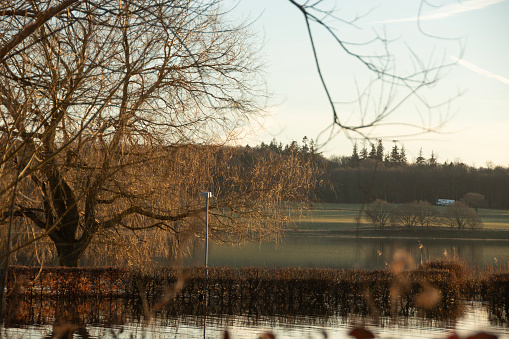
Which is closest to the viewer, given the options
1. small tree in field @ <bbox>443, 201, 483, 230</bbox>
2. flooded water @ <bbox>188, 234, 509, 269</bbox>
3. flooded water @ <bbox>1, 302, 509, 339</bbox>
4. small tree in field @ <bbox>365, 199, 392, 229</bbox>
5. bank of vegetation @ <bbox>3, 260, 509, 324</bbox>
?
small tree in field @ <bbox>365, 199, 392, 229</bbox>

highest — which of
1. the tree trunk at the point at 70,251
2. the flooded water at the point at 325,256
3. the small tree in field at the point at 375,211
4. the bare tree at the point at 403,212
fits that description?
the small tree in field at the point at 375,211

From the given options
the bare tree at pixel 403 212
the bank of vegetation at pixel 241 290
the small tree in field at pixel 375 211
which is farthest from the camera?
the bank of vegetation at pixel 241 290

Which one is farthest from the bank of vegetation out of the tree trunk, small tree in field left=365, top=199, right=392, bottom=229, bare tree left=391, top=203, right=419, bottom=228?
small tree in field left=365, top=199, right=392, bottom=229

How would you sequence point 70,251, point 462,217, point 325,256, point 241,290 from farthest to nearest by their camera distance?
point 462,217, point 325,256, point 241,290, point 70,251

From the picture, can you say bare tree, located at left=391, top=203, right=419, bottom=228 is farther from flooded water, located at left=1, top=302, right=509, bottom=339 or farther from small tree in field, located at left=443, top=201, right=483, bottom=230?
small tree in field, located at left=443, top=201, right=483, bottom=230

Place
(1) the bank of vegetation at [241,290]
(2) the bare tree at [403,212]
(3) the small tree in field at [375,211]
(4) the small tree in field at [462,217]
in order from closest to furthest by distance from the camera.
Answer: (3) the small tree in field at [375,211]
(2) the bare tree at [403,212]
(1) the bank of vegetation at [241,290]
(4) the small tree in field at [462,217]

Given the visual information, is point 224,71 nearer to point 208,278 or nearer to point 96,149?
point 96,149

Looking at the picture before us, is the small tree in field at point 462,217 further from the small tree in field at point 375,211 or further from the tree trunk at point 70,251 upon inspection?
the small tree in field at point 375,211

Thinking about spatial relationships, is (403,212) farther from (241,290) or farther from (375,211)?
(375,211)

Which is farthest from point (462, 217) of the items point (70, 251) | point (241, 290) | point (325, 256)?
point (70, 251)

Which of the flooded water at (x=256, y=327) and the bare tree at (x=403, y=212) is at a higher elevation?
the bare tree at (x=403, y=212)

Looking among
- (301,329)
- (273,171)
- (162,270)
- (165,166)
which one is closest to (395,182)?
(301,329)

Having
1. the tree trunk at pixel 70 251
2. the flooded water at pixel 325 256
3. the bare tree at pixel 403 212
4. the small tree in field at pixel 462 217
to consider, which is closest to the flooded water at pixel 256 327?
the flooded water at pixel 325 256

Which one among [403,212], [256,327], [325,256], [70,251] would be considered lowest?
[325,256]
